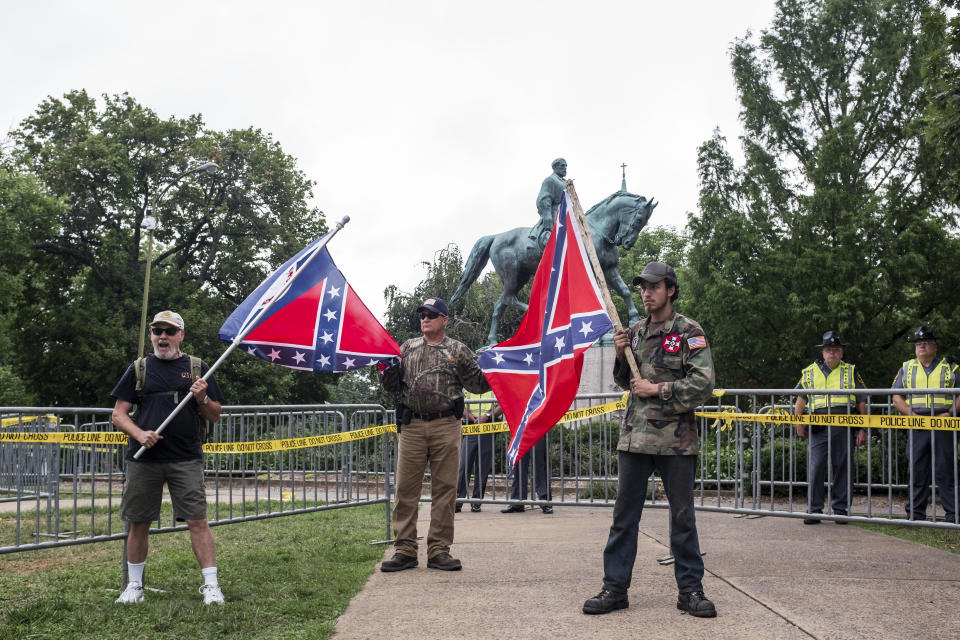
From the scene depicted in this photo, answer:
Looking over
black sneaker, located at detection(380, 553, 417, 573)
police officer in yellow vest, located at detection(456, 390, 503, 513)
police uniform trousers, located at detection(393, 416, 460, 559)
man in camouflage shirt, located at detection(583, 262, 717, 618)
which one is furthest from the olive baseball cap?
police officer in yellow vest, located at detection(456, 390, 503, 513)

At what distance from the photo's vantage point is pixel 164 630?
16.0ft

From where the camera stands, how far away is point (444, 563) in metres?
6.52

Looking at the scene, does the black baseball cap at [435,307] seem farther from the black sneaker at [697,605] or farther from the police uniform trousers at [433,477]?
the black sneaker at [697,605]

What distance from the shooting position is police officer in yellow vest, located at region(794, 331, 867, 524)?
778 cm

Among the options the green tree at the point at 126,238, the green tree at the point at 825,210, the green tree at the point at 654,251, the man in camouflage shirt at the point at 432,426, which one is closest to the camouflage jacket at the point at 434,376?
the man in camouflage shirt at the point at 432,426

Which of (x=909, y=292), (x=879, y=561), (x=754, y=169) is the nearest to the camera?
(x=879, y=561)

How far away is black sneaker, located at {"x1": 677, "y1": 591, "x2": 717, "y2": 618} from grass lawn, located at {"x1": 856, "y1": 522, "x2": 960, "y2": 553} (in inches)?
140

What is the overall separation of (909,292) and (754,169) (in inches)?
262

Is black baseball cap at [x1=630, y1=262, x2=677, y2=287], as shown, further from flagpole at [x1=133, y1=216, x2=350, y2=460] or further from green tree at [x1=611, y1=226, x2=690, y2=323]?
green tree at [x1=611, y1=226, x2=690, y2=323]

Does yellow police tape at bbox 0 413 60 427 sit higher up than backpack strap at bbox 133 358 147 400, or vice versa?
backpack strap at bbox 133 358 147 400

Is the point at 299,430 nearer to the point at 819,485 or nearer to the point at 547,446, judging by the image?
the point at 547,446

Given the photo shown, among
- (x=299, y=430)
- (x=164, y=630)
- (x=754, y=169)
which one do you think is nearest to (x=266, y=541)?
(x=299, y=430)

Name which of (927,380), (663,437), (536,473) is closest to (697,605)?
(663,437)

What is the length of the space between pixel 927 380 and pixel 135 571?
23.0ft
